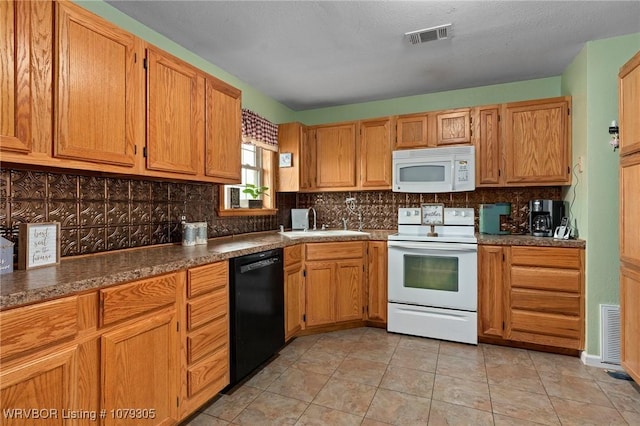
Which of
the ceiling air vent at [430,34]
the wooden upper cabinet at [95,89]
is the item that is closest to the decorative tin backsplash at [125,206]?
the wooden upper cabinet at [95,89]

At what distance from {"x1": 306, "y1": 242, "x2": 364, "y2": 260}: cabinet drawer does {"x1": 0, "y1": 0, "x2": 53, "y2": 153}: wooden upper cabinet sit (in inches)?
79.8

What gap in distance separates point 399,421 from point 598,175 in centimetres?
229

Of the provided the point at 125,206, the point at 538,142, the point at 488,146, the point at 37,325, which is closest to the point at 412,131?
the point at 488,146

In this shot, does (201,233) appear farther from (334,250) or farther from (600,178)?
(600,178)

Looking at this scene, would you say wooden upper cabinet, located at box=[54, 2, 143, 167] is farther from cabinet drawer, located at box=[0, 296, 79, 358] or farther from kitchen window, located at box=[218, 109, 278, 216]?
kitchen window, located at box=[218, 109, 278, 216]

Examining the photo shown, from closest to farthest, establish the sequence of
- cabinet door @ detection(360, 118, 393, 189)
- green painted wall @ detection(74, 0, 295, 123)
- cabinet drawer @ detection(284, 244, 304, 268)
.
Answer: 1. green painted wall @ detection(74, 0, 295, 123)
2. cabinet drawer @ detection(284, 244, 304, 268)
3. cabinet door @ detection(360, 118, 393, 189)

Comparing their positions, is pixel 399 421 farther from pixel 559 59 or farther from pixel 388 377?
pixel 559 59

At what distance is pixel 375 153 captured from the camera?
3.50 m

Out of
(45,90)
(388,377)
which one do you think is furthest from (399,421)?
(45,90)

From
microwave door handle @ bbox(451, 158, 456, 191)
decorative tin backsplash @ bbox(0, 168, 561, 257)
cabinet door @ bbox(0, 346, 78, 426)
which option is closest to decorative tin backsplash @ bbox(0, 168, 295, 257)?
decorative tin backsplash @ bbox(0, 168, 561, 257)

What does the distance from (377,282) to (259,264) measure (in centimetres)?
134

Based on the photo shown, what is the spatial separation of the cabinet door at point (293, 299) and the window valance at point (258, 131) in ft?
4.46

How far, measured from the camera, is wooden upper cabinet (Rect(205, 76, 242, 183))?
2.29 metres

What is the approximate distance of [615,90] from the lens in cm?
238
